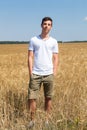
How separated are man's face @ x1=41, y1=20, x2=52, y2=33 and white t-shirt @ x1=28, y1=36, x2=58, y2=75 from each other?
5.6 inches

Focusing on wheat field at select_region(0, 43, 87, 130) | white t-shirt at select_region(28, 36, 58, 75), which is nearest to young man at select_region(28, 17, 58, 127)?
white t-shirt at select_region(28, 36, 58, 75)

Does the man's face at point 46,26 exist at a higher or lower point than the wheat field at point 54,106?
higher

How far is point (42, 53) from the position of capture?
514 centimetres

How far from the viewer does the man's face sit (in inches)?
202

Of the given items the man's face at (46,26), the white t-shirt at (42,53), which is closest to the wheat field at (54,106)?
the white t-shirt at (42,53)

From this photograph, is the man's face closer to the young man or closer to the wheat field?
the young man

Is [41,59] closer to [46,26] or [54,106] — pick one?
[46,26]

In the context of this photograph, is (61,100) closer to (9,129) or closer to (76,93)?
(76,93)

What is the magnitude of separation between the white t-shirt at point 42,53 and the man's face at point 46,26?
14 centimetres

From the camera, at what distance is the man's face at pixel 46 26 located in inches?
202

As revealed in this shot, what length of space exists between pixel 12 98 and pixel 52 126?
176cm

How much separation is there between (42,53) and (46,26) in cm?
41

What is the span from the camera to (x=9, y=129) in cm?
457

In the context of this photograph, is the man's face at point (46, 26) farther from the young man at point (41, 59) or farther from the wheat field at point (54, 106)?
the wheat field at point (54, 106)
